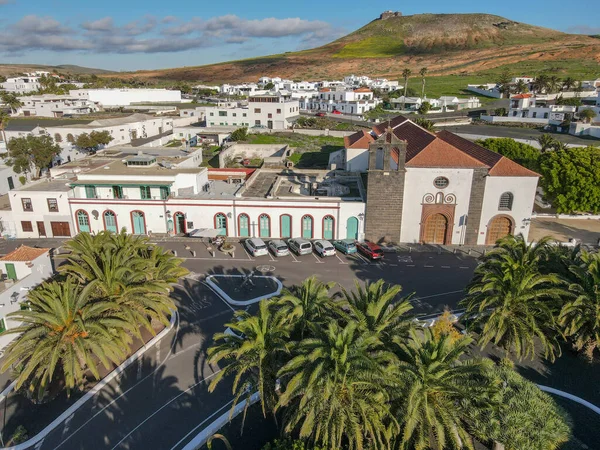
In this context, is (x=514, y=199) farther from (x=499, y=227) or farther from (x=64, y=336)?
(x=64, y=336)

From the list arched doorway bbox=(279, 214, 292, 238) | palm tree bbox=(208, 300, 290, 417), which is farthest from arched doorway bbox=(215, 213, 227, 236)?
palm tree bbox=(208, 300, 290, 417)

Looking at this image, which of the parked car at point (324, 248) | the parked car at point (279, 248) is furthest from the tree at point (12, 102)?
the parked car at point (324, 248)

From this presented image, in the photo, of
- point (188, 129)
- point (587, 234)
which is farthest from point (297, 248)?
point (188, 129)

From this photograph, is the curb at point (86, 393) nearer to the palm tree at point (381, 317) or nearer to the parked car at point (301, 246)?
the palm tree at point (381, 317)

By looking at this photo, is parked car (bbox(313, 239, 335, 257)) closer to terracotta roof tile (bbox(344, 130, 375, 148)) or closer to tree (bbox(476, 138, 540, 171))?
terracotta roof tile (bbox(344, 130, 375, 148))

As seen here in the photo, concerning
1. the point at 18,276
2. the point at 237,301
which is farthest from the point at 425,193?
the point at 18,276

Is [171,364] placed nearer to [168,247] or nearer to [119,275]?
[119,275]
